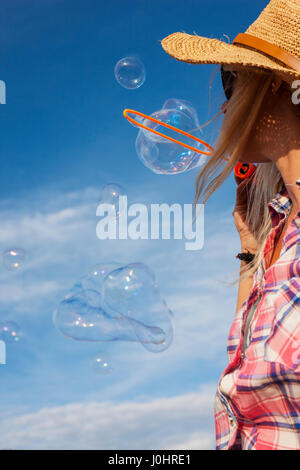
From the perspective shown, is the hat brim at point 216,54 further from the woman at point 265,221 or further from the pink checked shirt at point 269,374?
the pink checked shirt at point 269,374

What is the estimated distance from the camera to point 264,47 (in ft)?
9.14

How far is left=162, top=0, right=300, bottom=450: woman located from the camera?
231 cm

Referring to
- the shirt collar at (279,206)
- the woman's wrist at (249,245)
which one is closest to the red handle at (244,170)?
the woman's wrist at (249,245)

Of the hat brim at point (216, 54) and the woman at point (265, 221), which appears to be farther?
the hat brim at point (216, 54)

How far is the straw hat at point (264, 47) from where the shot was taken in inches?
105

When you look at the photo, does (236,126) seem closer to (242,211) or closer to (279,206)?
(279,206)

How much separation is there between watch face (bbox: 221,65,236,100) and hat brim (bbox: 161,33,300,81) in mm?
129

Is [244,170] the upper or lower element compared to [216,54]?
lower

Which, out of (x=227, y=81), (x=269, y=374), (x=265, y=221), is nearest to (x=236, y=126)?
(x=227, y=81)

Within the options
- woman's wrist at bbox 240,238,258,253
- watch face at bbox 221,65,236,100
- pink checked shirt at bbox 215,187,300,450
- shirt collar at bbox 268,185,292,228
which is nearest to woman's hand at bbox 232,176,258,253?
woman's wrist at bbox 240,238,258,253

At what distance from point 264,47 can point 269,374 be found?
1.60 metres

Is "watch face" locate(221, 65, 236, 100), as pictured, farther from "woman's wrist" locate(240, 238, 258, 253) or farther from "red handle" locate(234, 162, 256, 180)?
"woman's wrist" locate(240, 238, 258, 253)

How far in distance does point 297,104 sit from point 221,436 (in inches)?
66.5
